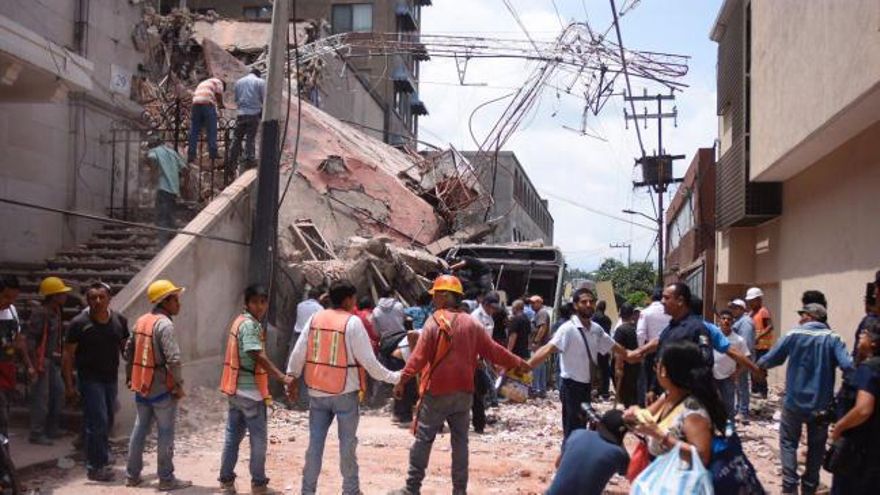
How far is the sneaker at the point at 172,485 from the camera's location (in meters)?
6.80

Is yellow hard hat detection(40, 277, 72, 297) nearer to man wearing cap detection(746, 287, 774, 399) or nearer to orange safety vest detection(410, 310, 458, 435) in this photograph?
orange safety vest detection(410, 310, 458, 435)

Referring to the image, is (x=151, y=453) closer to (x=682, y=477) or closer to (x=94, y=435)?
(x=94, y=435)

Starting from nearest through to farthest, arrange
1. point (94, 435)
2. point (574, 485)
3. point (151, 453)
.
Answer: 1. point (574, 485)
2. point (94, 435)
3. point (151, 453)

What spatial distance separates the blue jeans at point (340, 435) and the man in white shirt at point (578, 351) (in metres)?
1.79

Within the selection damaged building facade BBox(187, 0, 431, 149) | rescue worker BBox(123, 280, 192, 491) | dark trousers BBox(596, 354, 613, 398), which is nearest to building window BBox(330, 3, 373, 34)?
damaged building facade BBox(187, 0, 431, 149)

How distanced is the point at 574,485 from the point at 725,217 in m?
14.2

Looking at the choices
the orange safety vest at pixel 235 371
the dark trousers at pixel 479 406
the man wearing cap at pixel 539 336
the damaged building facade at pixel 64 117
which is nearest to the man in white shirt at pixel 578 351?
the orange safety vest at pixel 235 371

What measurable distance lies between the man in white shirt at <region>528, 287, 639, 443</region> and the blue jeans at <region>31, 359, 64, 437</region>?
15.1 ft

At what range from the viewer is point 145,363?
670cm

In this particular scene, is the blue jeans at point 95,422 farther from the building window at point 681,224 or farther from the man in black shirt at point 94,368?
the building window at point 681,224

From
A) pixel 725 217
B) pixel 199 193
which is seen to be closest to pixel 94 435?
pixel 199 193

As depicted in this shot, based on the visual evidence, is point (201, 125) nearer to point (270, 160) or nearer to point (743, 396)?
point (270, 160)

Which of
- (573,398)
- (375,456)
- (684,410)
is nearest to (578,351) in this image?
(573,398)

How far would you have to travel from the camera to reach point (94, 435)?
6938 mm
